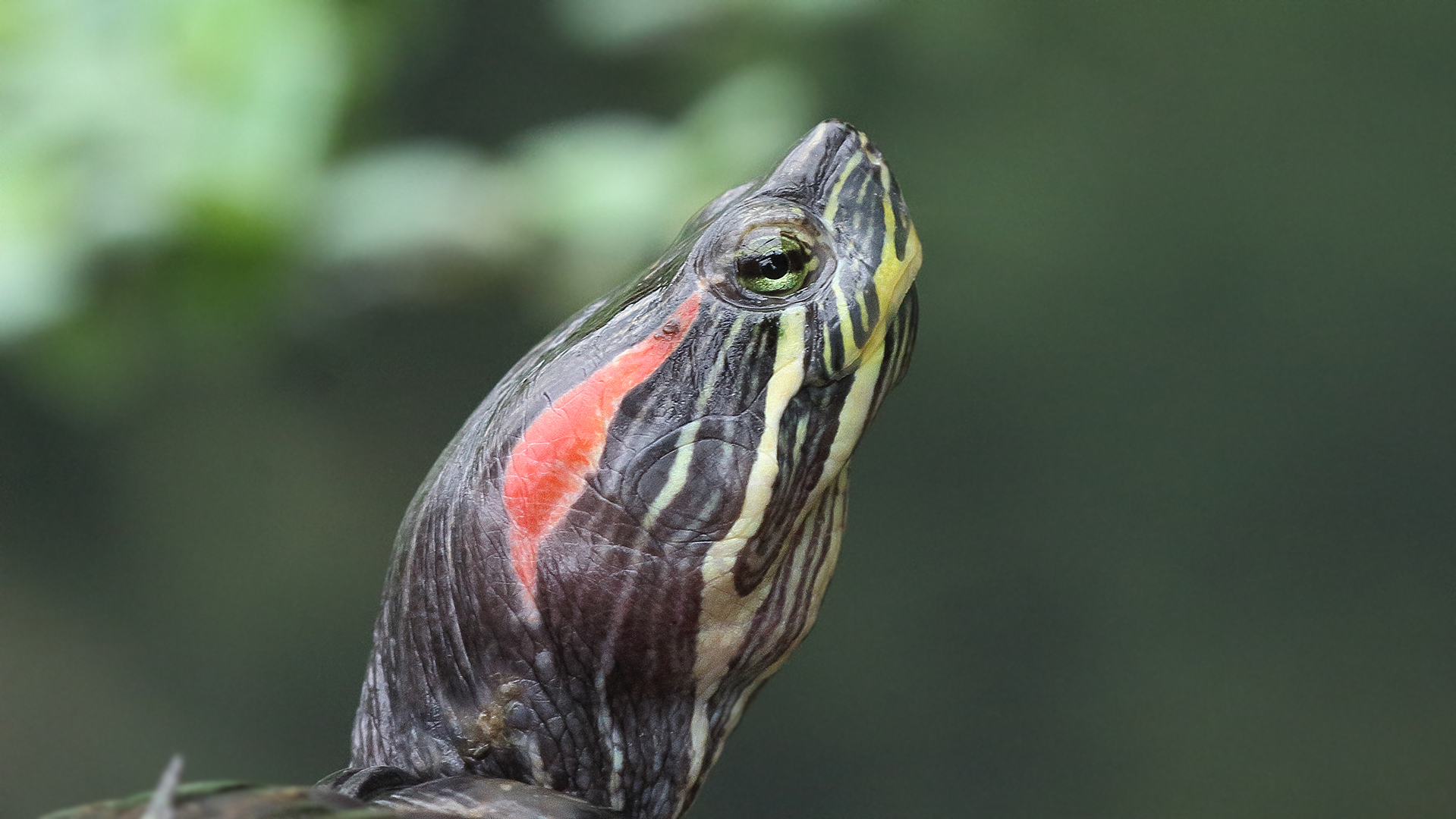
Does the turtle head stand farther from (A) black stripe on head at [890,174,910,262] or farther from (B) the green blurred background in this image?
(B) the green blurred background

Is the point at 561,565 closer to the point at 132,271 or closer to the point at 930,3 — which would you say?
the point at 132,271

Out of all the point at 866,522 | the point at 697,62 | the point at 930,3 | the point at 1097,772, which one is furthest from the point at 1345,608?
the point at 697,62

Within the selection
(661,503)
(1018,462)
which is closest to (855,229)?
(661,503)

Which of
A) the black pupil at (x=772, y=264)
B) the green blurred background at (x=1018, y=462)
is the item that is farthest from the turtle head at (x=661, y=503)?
the green blurred background at (x=1018, y=462)

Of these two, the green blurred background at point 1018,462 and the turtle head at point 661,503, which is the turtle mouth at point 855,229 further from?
the green blurred background at point 1018,462

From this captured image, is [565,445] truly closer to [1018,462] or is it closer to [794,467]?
[794,467]

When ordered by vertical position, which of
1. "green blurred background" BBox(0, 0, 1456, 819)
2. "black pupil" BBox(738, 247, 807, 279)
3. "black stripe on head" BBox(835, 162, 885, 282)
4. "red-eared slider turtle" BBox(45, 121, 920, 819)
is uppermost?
"green blurred background" BBox(0, 0, 1456, 819)

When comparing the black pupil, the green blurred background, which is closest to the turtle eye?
the black pupil
